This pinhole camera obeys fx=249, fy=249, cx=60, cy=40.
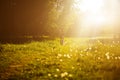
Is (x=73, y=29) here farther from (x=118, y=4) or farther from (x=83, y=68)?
(x=83, y=68)

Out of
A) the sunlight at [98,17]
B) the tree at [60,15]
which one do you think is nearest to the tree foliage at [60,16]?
the tree at [60,15]

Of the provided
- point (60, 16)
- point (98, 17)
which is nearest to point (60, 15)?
point (60, 16)

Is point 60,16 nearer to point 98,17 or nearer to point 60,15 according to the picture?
point 60,15

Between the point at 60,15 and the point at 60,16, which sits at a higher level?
the point at 60,15

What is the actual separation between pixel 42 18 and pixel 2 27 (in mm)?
5790

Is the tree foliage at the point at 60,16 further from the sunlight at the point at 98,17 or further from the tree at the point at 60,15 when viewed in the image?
the sunlight at the point at 98,17

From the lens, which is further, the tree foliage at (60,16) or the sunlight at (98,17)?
the sunlight at (98,17)

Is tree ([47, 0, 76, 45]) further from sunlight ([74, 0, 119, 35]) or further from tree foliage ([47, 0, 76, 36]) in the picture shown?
sunlight ([74, 0, 119, 35])

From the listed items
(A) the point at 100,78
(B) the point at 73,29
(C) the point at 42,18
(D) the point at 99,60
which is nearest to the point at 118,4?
(B) the point at 73,29

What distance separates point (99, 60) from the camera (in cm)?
1149

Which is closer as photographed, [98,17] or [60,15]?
[60,15]

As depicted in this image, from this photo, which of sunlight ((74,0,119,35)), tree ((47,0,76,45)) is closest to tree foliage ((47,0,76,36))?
tree ((47,0,76,45))

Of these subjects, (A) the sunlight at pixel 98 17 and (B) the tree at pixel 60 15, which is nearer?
(B) the tree at pixel 60 15

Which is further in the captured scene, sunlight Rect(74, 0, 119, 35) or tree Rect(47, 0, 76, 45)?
sunlight Rect(74, 0, 119, 35)
